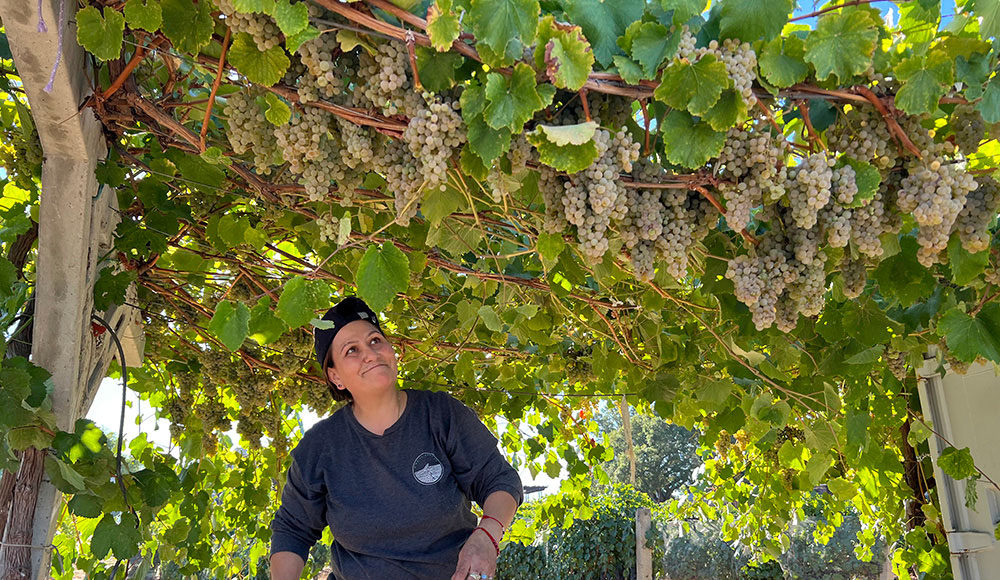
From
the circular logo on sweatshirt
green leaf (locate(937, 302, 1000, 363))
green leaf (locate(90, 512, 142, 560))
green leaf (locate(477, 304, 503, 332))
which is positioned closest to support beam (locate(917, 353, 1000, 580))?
green leaf (locate(937, 302, 1000, 363))

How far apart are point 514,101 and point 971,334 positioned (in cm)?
127

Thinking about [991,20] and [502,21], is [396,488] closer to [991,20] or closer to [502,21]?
[502,21]

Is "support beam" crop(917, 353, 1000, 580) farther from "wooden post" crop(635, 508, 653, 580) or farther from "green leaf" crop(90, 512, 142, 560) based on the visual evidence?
"wooden post" crop(635, 508, 653, 580)

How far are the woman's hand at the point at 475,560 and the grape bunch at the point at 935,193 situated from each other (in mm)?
1192

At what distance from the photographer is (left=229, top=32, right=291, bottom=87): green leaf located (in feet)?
4.17

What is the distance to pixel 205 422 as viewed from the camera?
368 centimetres

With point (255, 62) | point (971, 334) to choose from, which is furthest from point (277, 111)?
point (971, 334)

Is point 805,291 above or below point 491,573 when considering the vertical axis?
above

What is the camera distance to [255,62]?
1.28 meters

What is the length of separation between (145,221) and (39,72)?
34.6 inches

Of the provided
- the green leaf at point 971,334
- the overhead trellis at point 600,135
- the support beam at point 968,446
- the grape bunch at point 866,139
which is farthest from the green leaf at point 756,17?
the support beam at point 968,446

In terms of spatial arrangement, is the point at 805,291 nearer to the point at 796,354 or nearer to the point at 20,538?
the point at 796,354

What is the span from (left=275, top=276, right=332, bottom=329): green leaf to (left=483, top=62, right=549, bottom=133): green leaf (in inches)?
17.6

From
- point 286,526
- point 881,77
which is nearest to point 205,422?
point 286,526
